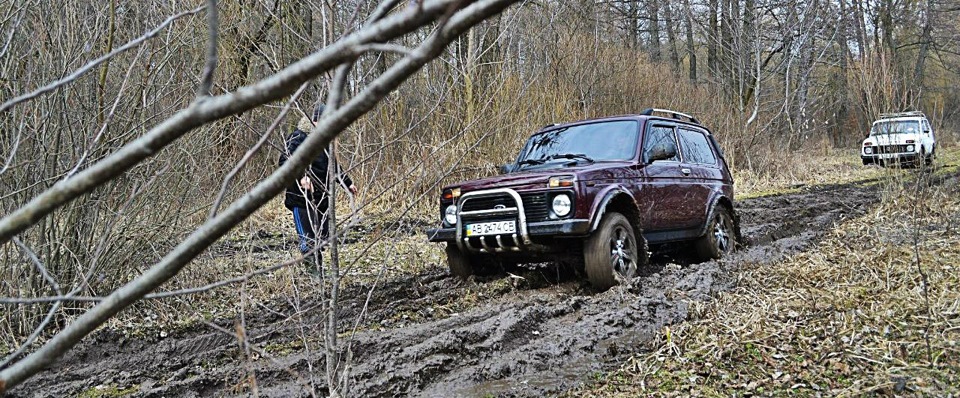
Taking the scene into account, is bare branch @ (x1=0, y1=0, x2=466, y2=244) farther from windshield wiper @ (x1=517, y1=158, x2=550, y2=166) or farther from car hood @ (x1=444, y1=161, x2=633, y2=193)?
windshield wiper @ (x1=517, y1=158, x2=550, y2=166)

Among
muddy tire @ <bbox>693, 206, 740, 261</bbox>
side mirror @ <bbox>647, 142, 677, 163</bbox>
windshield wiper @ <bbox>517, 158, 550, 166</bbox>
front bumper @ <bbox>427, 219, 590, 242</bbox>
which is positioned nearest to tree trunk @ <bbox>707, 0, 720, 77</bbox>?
muddy tire @ <bbox>693, 206, 740, 261</bbox>

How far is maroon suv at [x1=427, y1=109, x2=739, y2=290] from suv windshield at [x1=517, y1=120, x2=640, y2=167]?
1cm

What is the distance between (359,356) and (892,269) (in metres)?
4.10

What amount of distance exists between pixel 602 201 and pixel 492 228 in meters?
0.97

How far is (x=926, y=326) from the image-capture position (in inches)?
159

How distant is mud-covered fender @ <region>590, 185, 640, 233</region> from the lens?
590 centimetres

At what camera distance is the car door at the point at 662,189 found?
6816 mm

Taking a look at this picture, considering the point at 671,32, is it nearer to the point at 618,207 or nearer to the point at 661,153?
the point at 661,153

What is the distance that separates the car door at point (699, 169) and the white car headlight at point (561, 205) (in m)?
2.17

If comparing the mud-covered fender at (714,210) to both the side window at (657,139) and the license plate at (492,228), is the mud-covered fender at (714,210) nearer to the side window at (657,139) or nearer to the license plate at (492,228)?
the side window at (657,139)

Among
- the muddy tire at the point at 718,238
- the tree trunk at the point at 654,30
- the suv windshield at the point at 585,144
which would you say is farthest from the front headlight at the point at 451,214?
the tree trunk at the point at 654,30

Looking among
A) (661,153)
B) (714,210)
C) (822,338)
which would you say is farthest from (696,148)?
(822,338)

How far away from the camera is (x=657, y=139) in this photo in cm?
732

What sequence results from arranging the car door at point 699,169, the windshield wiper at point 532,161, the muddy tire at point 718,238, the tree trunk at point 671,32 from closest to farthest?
1. the windshield wiper at point 532,161
2. the car door at point 699,169
3. the muddy tire at point 718,238
4. the tree trunk at point 671,32
